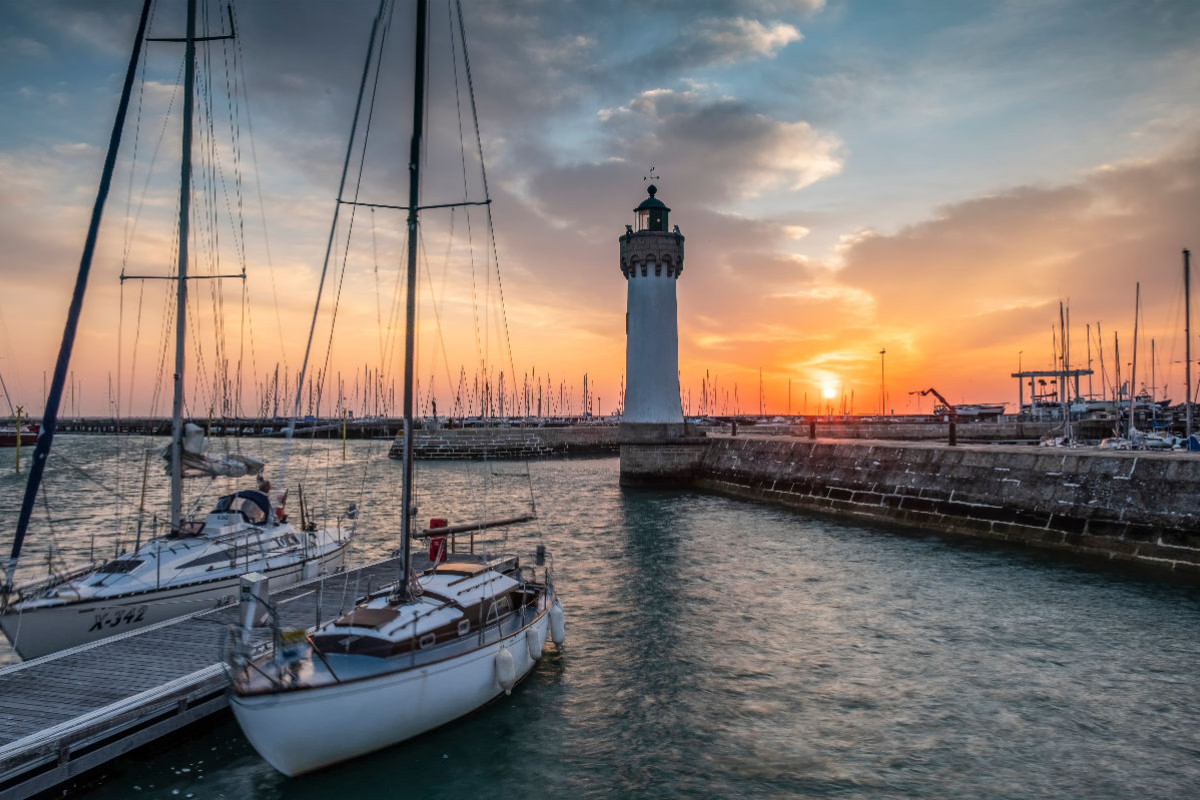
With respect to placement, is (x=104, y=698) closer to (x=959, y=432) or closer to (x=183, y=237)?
(x=183, y=237)

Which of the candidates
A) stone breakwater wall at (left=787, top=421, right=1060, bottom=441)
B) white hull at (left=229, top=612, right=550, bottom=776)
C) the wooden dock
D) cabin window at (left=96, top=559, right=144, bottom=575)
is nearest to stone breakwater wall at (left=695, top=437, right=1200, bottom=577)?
white hull at (left=229, top=612, right=550, bottom=776)

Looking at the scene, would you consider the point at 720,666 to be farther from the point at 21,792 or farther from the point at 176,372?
the point at 176,372

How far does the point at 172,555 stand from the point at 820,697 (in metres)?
14.4

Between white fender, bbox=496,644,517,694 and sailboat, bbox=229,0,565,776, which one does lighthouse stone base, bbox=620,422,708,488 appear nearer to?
A: sailboat, bbox=229,0,565,776

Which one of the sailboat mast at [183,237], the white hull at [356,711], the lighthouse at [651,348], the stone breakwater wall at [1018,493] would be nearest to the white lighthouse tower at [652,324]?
the lighthouse at [651,348]

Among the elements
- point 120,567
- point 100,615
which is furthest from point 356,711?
point 120,567

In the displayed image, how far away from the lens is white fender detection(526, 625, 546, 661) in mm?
12739

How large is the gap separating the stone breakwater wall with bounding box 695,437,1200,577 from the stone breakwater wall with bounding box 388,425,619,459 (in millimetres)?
46602

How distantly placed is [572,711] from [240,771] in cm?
524

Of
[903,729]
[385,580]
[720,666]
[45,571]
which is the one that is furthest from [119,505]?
[903,729]

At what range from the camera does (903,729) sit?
1111 cm

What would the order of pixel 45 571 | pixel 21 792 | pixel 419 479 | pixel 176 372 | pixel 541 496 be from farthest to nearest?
1. pixel 419 479
2. pixel 541 496
3. pixel 45 571
4. pixel 176 372
5. pixel 21 792

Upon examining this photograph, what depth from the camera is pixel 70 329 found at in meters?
13.8

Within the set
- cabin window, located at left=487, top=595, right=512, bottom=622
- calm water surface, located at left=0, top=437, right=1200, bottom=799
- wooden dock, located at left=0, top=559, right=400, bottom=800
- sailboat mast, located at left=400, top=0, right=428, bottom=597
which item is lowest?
calm water surface, located at left=0, top=437, right=1200, bottom=799
